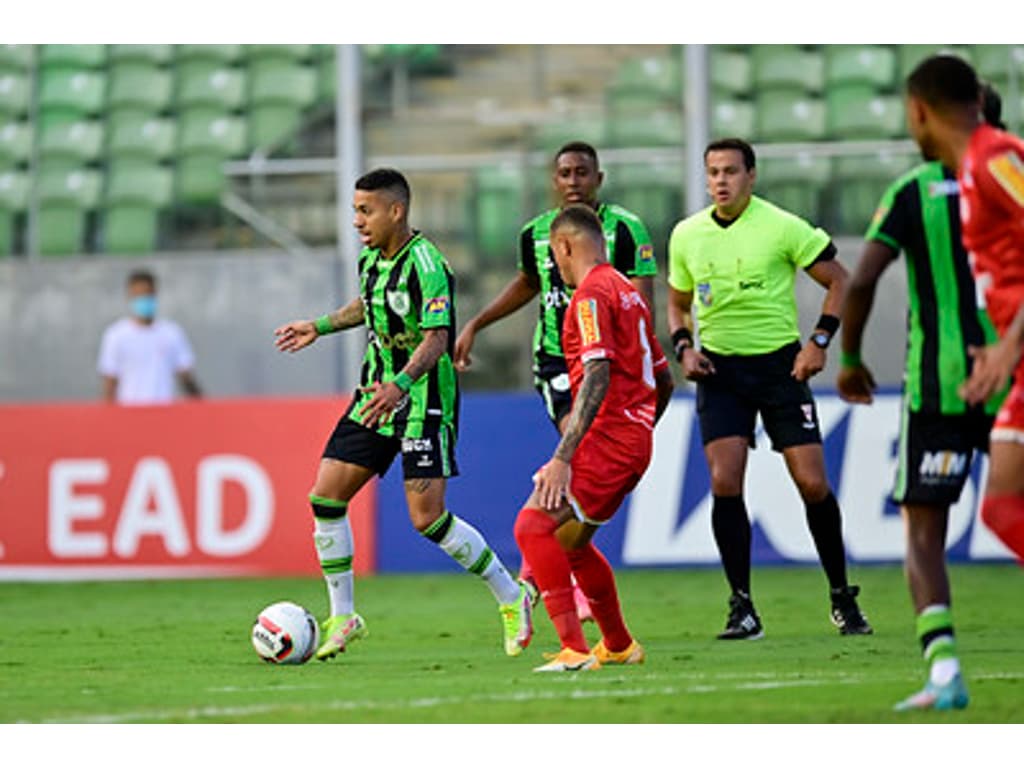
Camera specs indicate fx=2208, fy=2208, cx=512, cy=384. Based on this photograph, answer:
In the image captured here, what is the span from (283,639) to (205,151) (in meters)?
11.0

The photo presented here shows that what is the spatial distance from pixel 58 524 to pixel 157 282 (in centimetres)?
377

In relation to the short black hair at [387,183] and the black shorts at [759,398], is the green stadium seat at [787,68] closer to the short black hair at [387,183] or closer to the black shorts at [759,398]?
the black shorts at [759,398]

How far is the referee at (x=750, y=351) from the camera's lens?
10000 millimetres

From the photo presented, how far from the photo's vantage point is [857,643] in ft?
31.1

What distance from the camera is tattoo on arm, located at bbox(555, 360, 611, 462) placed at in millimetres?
7926

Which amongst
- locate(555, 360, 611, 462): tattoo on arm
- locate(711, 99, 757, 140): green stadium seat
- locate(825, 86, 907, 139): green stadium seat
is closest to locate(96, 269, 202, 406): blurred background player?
locate(711, 99, 757, 140): green stadium seat

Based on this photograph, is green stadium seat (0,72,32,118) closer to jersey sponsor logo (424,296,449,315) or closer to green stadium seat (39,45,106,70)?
green stadium seat (39,45,106,70)

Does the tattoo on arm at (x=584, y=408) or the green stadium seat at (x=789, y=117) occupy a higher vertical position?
the green stadium seat at (x=789, y=117)

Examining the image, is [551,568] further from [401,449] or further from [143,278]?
[143,278]

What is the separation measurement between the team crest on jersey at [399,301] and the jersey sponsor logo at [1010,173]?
3.34m

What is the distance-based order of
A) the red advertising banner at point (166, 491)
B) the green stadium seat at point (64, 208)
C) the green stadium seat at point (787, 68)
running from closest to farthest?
the red advertising banner at point (166, 491) → the green stadium seat at point (787, 68) → the green stadium seat at point (64, 208)

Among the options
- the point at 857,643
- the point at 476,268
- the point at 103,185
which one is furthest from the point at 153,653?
the point at 103,185

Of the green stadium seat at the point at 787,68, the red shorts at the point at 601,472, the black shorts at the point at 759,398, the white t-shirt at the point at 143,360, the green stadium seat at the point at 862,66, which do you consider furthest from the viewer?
the green stadium seat at the point at 787,68

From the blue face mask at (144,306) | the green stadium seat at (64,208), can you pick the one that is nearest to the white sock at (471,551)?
the blue face mask at (144,306)
